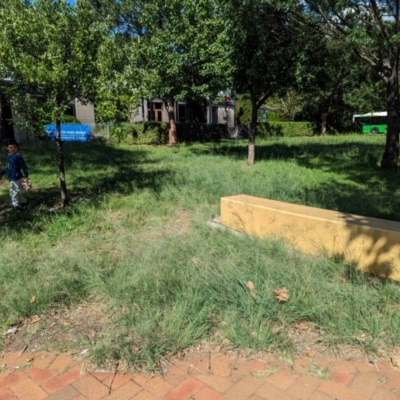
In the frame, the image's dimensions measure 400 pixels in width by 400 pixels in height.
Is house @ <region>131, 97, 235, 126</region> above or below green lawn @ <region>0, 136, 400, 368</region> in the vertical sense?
above

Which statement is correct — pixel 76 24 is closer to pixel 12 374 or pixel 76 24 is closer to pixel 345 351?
pixel 12 374

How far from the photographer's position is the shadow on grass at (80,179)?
6.23 meters

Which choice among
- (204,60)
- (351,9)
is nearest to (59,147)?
(351,9)

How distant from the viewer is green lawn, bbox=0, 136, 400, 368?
8.79 feet

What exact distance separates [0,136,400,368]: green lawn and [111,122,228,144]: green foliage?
10.8 m

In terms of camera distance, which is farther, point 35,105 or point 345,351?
point 35,105

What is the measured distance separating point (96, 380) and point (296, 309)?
160 cm

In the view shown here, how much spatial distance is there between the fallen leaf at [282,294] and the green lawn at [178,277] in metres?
0.04

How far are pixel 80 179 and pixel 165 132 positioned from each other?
592 inches

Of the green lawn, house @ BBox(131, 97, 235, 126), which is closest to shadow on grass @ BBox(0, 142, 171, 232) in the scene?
the green lawn

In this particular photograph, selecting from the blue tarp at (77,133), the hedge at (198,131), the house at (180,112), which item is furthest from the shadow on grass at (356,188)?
the house at (180,112)

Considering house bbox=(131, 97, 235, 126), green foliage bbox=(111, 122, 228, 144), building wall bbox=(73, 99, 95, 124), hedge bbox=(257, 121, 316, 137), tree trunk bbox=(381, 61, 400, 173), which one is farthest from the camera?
hedge bbox=(257, 121, 316, 137)

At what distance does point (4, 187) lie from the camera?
804cm

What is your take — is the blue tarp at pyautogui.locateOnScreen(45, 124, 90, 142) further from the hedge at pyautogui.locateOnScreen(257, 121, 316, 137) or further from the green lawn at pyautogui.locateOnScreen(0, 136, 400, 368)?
the green lawn at pyautogui.locateOnScreen(0, 136, 400, 368)
